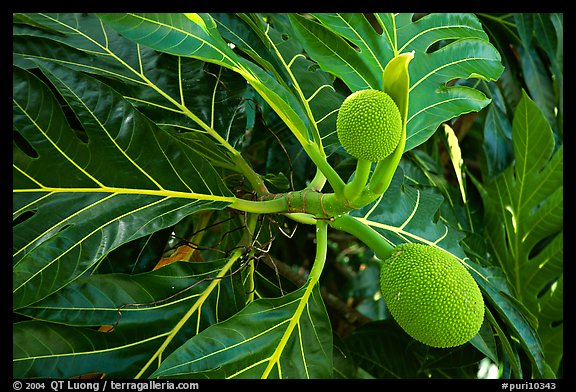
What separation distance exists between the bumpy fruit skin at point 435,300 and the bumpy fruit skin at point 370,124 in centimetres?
12

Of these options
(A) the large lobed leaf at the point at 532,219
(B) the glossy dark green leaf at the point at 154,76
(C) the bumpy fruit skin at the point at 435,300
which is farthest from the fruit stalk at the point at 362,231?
(A) the large lobed leaf at the point at 532,219

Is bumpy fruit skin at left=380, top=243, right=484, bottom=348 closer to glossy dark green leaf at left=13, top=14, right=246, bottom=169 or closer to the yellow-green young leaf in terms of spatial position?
glossy dark green leaf at left=13, top=14, right=246, bottom=169

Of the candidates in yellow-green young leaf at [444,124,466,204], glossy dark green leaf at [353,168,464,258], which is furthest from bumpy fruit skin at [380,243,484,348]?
yellow-green young leaf at [444,124,466,204]

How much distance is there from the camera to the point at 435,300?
0.55 meters

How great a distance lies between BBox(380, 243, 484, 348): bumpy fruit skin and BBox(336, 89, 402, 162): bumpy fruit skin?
12 centimetres

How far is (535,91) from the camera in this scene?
124 centimetres

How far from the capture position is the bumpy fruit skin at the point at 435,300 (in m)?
0.55

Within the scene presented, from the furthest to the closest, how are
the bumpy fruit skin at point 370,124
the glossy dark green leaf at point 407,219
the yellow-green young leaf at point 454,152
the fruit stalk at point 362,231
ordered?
the yellow-green young leaf at point 454,152 → the glossy dark green leaf at point 407,219 → the fruit stalk at point 362,231 → the bumpy fruit skin at point 370,124

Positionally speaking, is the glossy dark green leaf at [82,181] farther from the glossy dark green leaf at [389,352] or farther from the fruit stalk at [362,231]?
the glossy dark green leaf at [389,352]

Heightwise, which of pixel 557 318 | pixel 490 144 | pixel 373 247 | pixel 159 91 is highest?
pixel 159 91

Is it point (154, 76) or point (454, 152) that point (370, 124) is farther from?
point (454, 152)
